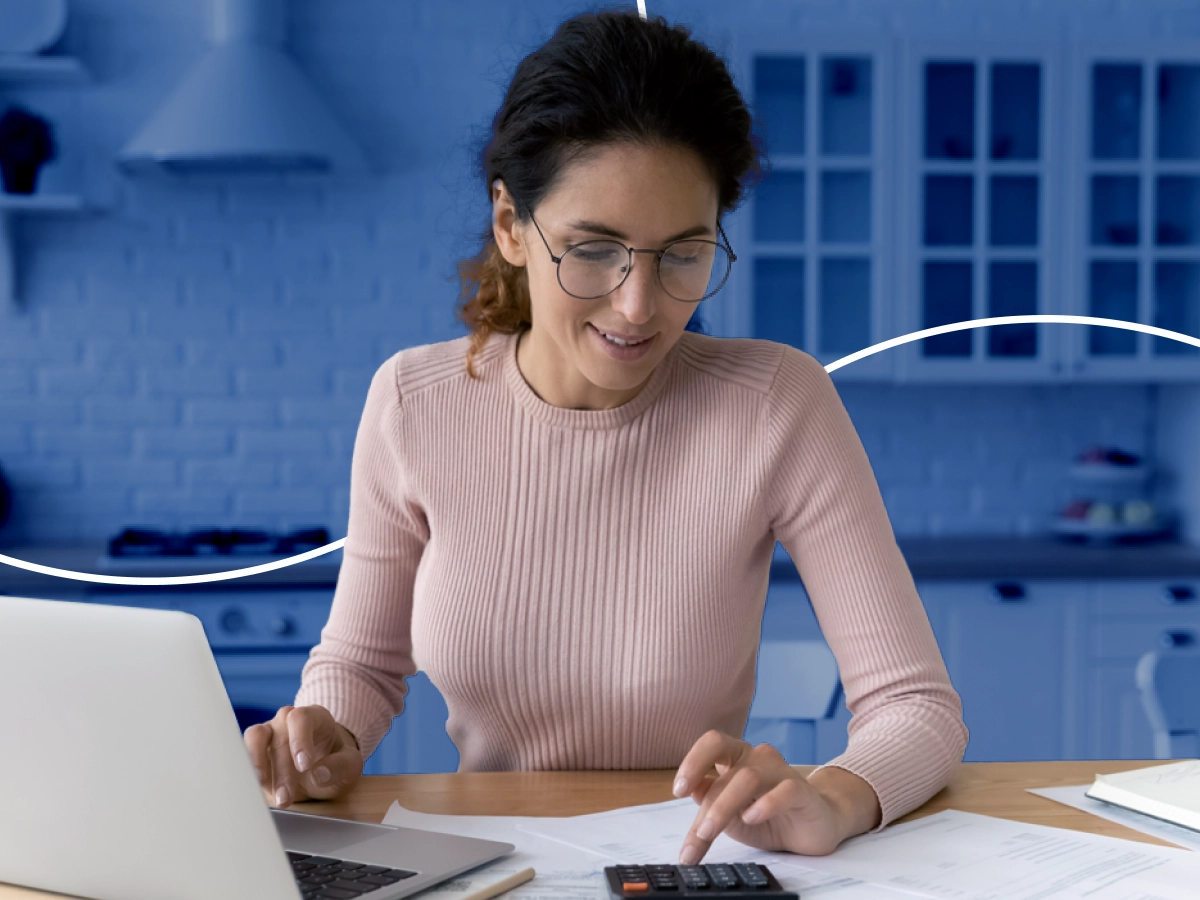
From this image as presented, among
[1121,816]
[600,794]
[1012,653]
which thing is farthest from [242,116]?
[1121,816]

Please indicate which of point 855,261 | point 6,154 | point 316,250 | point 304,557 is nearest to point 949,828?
point 304,557

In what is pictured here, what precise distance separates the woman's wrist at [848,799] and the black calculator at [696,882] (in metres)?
0.13

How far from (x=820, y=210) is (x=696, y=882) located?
8.87 feet

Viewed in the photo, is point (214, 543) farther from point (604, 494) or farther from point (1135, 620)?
point (1135, 620)

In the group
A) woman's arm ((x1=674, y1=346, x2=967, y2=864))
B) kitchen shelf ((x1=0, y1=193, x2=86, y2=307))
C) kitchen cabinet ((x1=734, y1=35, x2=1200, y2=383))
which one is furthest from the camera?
kitchen cabinet ((x1=734, y1=35, x2=1200, y2=383))

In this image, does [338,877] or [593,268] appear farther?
[593,268]

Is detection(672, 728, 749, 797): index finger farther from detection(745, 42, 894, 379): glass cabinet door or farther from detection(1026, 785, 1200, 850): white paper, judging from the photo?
detection(745, 42, 894, 379): glass cabinet door

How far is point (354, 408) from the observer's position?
11.1ft

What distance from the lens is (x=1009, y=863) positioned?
2.71 ft

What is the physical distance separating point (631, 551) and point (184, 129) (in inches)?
88.7

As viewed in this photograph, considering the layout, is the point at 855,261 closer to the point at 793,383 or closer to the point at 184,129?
the point at 184,129

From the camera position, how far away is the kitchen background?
3039 millimetres

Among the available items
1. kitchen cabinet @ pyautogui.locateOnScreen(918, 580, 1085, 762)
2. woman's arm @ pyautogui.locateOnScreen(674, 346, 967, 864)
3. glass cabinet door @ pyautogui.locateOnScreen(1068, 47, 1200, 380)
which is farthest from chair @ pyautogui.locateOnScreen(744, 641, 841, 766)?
glass cabinet door @ pyautogui.locateOnScreen(1068, 47, 1200, 380)

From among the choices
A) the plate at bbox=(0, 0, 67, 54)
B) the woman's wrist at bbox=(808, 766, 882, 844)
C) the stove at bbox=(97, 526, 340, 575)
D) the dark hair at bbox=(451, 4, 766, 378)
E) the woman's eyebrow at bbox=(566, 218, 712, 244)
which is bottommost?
the stove at bbox=(97, 526, 340, 575)
